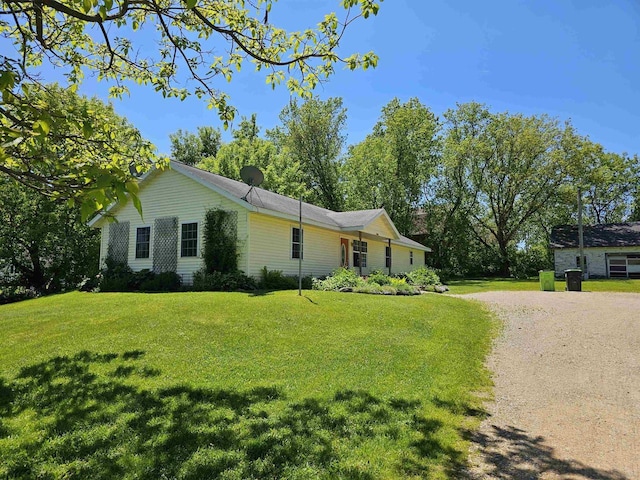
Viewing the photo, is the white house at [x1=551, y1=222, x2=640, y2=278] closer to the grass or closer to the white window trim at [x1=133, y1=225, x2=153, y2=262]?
the grass

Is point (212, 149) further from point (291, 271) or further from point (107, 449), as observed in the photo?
point (107, 449)

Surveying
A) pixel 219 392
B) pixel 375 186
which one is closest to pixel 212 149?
pixel 375 186

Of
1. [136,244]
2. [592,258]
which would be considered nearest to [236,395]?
[136,244]

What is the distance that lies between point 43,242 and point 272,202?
1325 cm

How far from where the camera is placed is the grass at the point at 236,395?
3.29 meters

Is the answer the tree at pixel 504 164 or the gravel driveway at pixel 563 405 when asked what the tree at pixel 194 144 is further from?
the gravel driveway at pixel 563 405

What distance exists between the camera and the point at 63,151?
22.6 ft

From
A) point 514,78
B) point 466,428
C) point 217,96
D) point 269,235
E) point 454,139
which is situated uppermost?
point 454,139

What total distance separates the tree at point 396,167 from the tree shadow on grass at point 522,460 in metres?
32.0

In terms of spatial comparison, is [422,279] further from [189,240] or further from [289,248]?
[189,240]

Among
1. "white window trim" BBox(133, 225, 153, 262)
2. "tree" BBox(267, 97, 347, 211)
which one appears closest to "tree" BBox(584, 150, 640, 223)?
"tree" BBox(267, 97, 347, 211)

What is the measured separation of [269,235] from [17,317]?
8549 millimetres

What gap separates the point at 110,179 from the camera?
7.19ft

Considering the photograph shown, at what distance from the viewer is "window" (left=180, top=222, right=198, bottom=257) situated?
1587 centimetres
